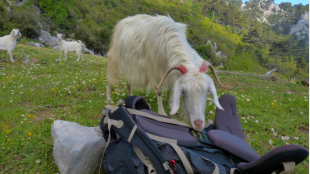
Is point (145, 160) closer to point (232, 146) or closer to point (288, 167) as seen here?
point (232, 146)

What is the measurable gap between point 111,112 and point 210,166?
4.64ft

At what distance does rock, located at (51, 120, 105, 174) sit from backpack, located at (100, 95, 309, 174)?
0.71 feet

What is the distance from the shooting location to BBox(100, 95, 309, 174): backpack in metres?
1.85

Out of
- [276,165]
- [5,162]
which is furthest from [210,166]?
[5,162]

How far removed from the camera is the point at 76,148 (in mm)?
2254

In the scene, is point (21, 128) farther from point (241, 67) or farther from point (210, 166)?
point (241, 67)

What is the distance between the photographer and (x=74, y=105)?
4629 millimetres

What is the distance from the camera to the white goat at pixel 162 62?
9.22 feet

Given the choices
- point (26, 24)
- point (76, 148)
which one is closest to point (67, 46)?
point (76, 148)

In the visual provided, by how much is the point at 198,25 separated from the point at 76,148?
107932mm

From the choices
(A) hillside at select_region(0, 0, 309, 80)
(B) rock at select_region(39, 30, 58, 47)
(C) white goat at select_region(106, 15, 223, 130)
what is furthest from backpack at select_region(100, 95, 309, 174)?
(B) rock at select_region(39, 30, 58, 47)

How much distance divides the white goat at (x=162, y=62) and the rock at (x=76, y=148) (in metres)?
1.13

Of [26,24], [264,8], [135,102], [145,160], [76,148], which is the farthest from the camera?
[264,8]

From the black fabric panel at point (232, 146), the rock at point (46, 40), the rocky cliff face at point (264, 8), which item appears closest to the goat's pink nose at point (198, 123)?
the black fabric panel at point (232, 146)
